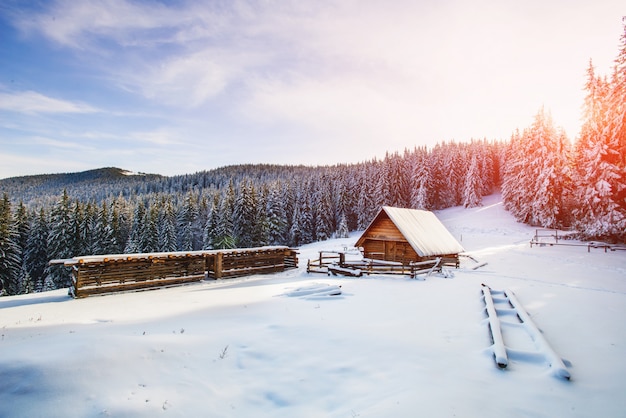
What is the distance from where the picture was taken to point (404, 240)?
25.7m

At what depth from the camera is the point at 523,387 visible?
624 cm

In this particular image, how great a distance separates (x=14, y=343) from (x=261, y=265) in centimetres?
1650

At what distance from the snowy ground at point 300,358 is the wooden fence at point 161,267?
1.96 meters

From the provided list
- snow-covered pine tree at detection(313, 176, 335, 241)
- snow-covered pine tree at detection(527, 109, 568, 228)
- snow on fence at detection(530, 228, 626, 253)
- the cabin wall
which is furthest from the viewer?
snow-covered pine tree at detection(313, 176, 335, 241)

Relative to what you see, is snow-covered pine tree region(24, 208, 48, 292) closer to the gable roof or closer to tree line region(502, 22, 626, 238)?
the gable roof

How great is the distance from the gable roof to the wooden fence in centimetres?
858

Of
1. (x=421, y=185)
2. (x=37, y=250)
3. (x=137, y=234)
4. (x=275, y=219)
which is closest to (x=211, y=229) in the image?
(x=275, y=219)

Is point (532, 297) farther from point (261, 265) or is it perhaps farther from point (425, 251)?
point (261, 265)

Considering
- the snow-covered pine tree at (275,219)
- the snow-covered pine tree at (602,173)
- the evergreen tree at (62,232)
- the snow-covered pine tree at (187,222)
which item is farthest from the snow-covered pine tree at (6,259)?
the snow-covered pine tree at (602,173)

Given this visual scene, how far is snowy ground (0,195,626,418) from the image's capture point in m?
5.03

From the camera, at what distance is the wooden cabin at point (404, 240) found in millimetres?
25438

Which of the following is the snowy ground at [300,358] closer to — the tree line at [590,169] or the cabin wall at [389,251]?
the cabin wall at [389,251]

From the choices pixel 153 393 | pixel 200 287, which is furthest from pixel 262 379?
pixel 200 287

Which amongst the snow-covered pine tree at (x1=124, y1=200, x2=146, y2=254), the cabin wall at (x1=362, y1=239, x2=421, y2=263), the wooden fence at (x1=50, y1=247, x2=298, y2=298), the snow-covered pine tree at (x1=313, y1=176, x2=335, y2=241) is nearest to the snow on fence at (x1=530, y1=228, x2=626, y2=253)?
the cabin wall at (x1=362, y1=239, x2=421, y2=263)
